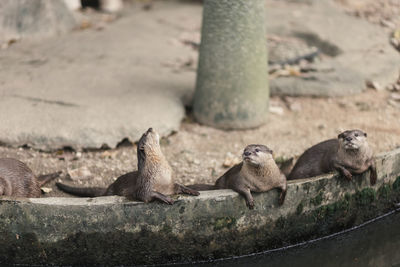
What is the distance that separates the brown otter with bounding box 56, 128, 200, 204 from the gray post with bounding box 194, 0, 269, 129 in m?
1.65

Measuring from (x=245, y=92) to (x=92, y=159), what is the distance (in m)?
1.56

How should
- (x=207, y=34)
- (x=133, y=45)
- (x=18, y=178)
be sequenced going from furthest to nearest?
(x=133, y=45) < (x=207, y=34) < (x=18, y=178)

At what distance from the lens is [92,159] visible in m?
5.40

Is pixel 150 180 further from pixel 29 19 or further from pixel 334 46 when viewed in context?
pixel 334 46

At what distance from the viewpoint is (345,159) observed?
458 centimetres

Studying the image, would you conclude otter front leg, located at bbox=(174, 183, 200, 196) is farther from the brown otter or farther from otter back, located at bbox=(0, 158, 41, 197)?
otter back, located at bbox=(0, 158, 41, 197)

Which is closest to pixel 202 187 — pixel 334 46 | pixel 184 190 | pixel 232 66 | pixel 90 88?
pixel 184 190

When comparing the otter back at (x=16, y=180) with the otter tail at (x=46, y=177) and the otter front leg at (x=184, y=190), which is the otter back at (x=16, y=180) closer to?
the otter tail at (x=46, y=177)

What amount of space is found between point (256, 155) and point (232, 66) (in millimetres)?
1814

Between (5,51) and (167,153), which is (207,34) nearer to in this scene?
(167,153)

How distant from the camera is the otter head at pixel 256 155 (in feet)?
13.9

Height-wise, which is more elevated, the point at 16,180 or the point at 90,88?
the point at 90,88

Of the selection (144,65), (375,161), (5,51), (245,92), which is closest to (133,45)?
(144,65)

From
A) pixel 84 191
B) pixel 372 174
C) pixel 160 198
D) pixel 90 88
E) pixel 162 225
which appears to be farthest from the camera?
pixel 90 88
